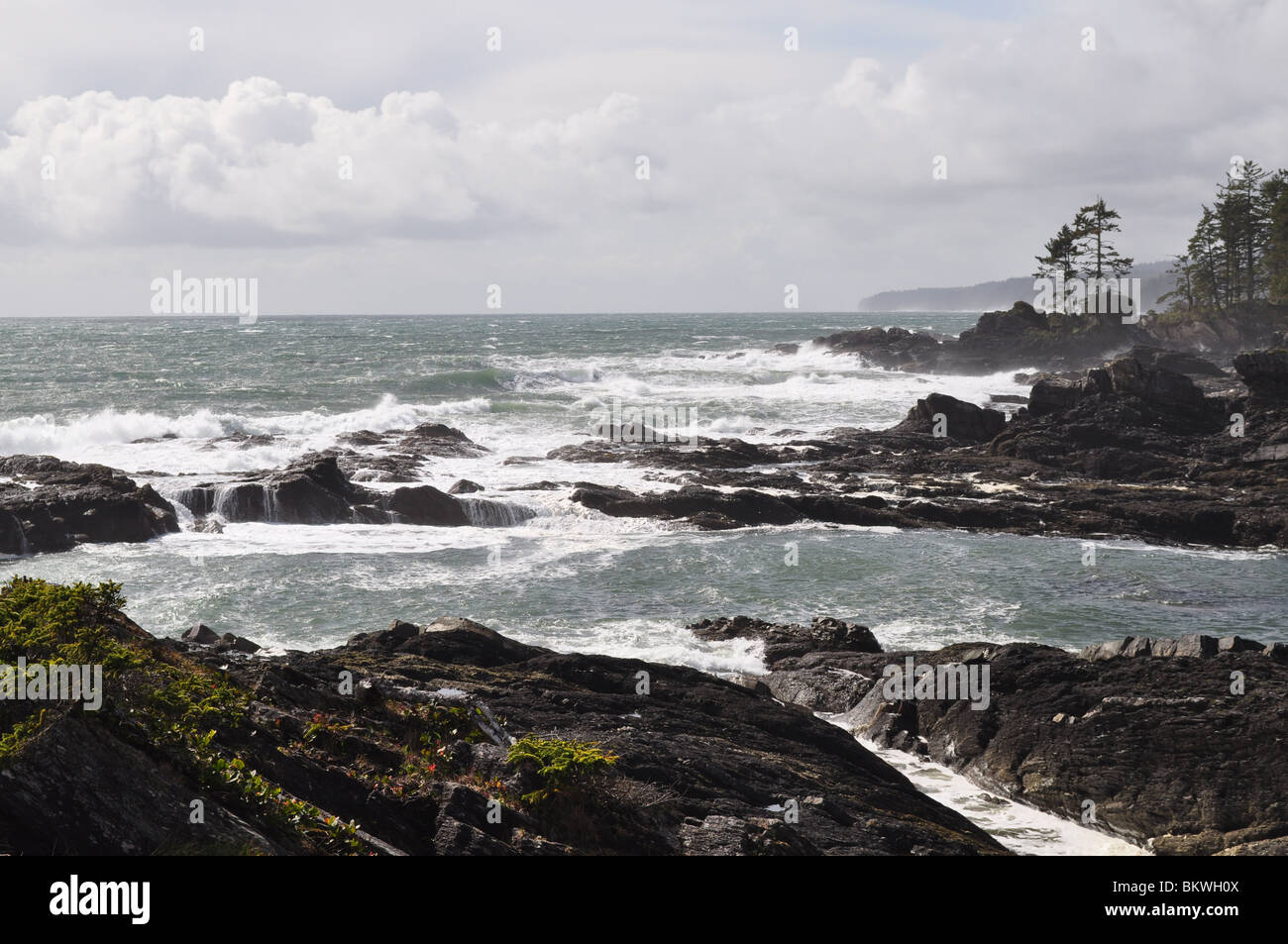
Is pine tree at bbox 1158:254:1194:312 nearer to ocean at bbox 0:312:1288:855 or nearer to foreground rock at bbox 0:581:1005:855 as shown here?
ocean at bbox 0:312:1288:855

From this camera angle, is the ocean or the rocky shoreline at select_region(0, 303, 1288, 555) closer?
the ocean

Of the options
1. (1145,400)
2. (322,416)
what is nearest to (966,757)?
(1145,400)

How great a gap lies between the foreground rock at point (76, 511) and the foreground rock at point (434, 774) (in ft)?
56.9

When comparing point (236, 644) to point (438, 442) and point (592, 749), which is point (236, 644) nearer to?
point (592, 749)

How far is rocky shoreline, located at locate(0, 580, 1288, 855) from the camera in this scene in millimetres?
6508

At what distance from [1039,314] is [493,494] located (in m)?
60.8

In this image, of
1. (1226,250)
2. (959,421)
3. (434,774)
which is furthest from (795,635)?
(1226,250)

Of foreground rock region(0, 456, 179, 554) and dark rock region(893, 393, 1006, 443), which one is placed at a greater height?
dark rock region(893, 393, 1006, 443)

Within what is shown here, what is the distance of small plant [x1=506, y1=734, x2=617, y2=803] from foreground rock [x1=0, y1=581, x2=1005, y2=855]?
0.03 metres

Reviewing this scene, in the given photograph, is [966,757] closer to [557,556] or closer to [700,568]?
[700,568]

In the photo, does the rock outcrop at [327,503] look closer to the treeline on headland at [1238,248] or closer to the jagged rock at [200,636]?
the jagged rock at [200,636]

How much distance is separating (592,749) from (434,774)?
1666 millimetres

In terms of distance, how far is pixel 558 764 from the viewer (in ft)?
28.6

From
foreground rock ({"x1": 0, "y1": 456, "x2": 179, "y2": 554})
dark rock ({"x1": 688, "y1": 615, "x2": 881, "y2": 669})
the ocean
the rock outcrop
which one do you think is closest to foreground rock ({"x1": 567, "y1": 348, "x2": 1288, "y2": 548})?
the ocean
